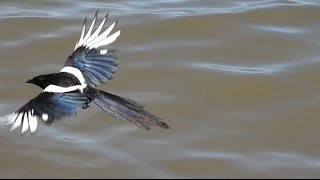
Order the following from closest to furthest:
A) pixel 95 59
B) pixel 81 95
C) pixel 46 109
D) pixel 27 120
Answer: pixel 27 120
pixel 46 109
pixel 81 95
pixel 95 59

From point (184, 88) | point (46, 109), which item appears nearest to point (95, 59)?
point (184, 88)

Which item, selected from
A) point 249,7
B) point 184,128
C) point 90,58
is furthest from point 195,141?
point 249,7

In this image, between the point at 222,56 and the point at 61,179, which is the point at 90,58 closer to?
the point at 61,179

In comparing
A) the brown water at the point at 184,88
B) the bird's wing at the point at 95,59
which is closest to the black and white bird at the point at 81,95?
the bird's wing at the point at 95,59

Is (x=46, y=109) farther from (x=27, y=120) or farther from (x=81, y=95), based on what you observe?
(x=81, y=95)

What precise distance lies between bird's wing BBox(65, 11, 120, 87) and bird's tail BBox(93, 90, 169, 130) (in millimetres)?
267

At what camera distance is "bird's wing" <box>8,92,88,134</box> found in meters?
3.60

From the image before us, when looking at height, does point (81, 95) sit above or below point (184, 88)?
below

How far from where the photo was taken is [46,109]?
12.2 feet

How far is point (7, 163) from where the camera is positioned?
4117 mm

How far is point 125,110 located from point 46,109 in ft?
1.67

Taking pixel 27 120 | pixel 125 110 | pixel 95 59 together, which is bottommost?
pixel 27 120

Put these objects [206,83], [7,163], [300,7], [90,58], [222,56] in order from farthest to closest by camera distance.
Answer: [300,7]
[222,56]
[206,83]
[90,58]
[7,163]

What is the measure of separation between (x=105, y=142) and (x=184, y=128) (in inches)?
18.8
